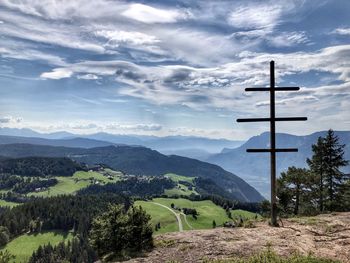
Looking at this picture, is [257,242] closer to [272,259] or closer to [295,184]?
[272,259]

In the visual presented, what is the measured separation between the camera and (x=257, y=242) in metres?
21.5

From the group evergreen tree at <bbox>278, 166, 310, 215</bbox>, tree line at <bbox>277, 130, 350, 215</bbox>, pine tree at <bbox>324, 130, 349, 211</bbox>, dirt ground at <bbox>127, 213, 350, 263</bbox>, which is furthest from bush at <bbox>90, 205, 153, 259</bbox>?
pine tree at <bbox>324, 130, 349, 211</bbox>

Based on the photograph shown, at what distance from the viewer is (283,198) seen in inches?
1927

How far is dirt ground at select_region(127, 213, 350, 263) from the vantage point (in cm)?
1967

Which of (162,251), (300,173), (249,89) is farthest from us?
(300,173)

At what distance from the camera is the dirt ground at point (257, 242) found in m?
19.7

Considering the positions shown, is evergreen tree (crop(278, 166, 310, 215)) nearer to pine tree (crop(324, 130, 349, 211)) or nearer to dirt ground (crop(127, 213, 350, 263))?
pine tree (crop(324, 130, 349, 211))

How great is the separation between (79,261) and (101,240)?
7284 inches

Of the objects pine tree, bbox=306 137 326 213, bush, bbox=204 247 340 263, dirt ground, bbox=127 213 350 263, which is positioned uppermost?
pine tree, bbox=306 137 326 213

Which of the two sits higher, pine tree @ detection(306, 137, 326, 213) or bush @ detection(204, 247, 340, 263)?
pine tree @ detection(306, 137, 326, 213)

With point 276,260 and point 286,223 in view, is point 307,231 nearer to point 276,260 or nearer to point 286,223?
point 286,223

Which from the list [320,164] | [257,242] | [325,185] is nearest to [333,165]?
[320,164]

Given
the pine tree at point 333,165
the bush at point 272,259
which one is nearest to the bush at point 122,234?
the bush at point 272,259

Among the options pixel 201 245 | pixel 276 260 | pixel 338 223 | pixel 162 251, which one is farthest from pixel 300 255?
pixel 338 223
